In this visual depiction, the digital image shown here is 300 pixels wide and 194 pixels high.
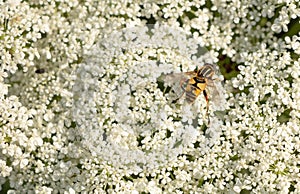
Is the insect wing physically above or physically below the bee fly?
above

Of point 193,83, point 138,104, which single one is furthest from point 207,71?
point 138,104

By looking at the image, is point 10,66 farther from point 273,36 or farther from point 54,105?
point 273,36

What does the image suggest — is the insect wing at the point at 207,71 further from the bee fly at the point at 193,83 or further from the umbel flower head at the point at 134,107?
the umbel flower head at the point at 134,107

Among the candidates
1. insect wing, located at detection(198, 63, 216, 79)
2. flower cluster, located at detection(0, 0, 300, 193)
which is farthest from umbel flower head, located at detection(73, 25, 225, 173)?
insect wing, located at detection(198, 63, 216, 79)

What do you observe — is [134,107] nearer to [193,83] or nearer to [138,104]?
[138,104]

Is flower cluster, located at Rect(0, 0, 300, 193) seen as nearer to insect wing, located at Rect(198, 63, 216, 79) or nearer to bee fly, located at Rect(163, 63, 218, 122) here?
bee fly, located at Rect(163, 63, 218, 122)

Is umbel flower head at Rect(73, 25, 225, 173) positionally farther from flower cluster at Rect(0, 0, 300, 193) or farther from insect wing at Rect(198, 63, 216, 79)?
insect wing at Rect(198, 63, 216, 79)

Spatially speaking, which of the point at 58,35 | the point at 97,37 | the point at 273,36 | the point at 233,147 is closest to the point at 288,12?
the point at 273,36

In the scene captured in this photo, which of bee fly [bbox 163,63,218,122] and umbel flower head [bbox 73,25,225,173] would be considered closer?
bee fly [bbox 163,63,218,122]

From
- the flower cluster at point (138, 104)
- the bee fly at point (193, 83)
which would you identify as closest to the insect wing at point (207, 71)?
the bee fly at point (193, 83)
